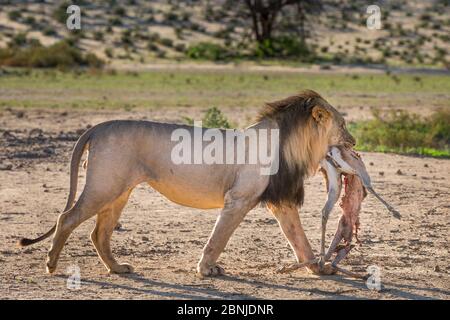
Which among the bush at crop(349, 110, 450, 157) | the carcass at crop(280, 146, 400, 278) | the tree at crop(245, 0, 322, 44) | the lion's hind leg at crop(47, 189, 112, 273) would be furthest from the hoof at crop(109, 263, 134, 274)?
the tree at crop(245, 0, 322, 44)

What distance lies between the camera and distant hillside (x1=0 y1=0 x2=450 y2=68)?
4431 cm

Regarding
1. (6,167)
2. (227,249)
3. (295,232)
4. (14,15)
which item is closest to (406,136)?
(6,167)

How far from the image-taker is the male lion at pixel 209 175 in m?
9.25

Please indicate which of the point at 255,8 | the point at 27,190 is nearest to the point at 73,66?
the point at 255,8

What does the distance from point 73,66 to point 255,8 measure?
9720 millimetres

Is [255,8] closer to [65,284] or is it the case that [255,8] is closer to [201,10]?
[201,10]

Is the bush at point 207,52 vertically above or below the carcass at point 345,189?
below

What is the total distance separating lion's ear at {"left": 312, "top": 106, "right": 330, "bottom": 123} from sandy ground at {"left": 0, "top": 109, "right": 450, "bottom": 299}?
135cm

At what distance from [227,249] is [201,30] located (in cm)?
4110

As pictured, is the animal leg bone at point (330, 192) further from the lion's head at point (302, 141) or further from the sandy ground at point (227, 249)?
the sandy ground at point (227, 249)

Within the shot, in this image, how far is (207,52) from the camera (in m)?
42.7

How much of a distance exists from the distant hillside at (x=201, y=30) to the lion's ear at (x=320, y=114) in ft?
104

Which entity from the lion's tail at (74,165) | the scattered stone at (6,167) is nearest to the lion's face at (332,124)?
the lion's tail at (74,165)

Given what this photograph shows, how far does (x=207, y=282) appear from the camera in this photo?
910 centimetres
